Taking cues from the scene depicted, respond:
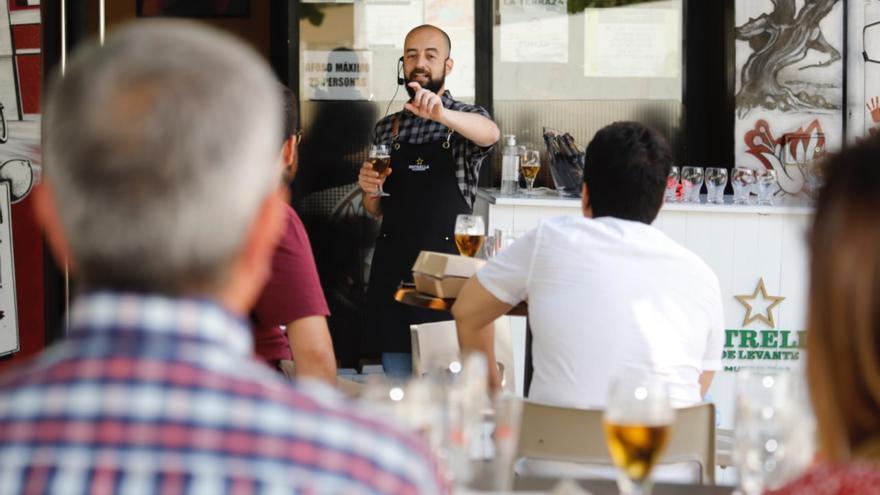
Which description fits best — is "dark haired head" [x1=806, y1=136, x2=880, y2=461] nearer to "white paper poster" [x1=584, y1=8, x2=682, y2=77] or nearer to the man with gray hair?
the man with gray hair

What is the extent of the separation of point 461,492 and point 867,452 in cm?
69

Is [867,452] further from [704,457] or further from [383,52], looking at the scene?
[383,52]

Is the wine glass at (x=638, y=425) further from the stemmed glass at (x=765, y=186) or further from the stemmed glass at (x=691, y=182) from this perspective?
the stemmed glass at (x=765, y=186)

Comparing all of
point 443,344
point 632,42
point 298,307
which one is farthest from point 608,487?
point 632,42

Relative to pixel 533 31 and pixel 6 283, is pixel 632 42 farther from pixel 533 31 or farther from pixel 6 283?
pixel 6 283

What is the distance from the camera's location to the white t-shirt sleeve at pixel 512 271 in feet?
10.1

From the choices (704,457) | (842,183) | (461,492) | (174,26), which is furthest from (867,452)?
(704,457)

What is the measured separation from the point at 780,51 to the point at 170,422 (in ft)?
19.8

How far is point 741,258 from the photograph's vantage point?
5.55 metres

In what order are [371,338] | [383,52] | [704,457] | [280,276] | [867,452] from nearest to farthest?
[867,452] → [704,457] → [280,276] → [371,338] → [383,52]

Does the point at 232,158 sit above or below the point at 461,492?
above

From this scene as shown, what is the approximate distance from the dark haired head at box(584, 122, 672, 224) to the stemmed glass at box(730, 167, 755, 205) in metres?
2.64

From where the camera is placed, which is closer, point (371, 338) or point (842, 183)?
point (842, 183)

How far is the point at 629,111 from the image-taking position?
685 cm
